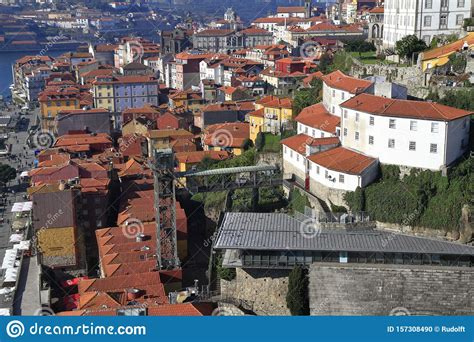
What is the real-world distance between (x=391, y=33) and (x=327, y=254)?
51.0 ft

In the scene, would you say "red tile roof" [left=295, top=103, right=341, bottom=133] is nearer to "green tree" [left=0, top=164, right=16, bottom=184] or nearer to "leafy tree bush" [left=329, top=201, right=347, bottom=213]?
"leafy tree bush" [left=329, top=201, right=347, bottom=213]

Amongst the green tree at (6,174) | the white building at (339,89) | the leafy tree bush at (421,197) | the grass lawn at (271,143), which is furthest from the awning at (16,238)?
the leafy tree bush at (421,197)

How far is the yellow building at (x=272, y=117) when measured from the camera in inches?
1107

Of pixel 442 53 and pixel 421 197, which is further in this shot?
pixel 442 53

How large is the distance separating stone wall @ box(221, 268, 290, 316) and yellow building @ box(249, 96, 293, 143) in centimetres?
1203

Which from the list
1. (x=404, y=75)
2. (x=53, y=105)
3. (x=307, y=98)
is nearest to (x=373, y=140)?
(x=404, y=75)

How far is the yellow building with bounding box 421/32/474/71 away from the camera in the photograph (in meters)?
21.8

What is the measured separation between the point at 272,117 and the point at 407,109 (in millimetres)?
11266

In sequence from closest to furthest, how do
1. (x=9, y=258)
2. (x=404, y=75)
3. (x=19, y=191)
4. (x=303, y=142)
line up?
(x=303, y=142) → (x=404, y=75) → (x=9, y=258) → (x=19, y=191)

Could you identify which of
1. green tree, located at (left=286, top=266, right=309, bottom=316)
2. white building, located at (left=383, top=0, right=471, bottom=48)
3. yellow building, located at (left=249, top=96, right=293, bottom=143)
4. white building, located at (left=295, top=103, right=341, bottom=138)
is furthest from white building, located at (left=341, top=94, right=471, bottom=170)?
yellow building, located at (left=249, top=96, right=293, bottom=143)

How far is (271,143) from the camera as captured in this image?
25.8 metres

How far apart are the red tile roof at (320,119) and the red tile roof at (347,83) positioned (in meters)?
0.99

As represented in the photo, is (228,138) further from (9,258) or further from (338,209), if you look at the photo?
(338,209)

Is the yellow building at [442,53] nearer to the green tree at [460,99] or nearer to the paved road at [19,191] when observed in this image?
the green tree at [460,99]
